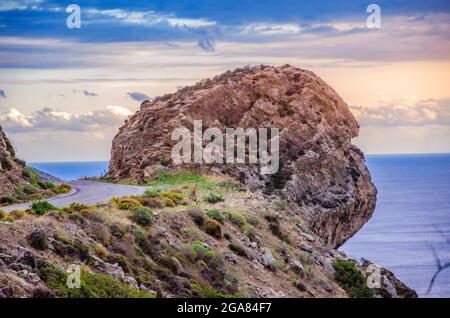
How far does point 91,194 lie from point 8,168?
3.81 meters

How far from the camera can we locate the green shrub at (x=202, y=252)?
85.2 ft

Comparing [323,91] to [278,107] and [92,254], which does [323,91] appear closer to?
[278,107]

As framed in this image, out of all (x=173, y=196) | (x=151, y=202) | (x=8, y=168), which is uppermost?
(x=8, y=168)

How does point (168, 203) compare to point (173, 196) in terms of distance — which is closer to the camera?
point (168, 203)

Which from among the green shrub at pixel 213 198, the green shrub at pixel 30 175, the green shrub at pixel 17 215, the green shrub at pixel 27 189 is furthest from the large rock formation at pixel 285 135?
the green shrub at pixel 17 215

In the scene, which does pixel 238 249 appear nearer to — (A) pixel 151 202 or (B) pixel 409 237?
(A) pixel 151 202

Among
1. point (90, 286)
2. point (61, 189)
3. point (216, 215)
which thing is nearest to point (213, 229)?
point (216, 215)

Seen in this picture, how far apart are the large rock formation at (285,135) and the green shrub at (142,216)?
1410 cm

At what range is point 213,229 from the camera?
1133 inches

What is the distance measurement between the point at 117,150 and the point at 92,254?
25.7 meters

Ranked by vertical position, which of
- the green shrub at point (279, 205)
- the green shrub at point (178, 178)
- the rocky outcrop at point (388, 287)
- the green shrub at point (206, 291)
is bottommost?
the rocky outcrop at point (388, 287)

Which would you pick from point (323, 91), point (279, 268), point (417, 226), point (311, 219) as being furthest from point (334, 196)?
point (417, 226)

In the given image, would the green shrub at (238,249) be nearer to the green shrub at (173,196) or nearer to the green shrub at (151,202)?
the green shrub at (151,202)

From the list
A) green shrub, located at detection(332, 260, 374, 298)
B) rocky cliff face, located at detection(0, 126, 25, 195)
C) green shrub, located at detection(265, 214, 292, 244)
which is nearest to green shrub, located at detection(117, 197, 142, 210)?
green shrub, located at detection(265, 214, 292, 244)
